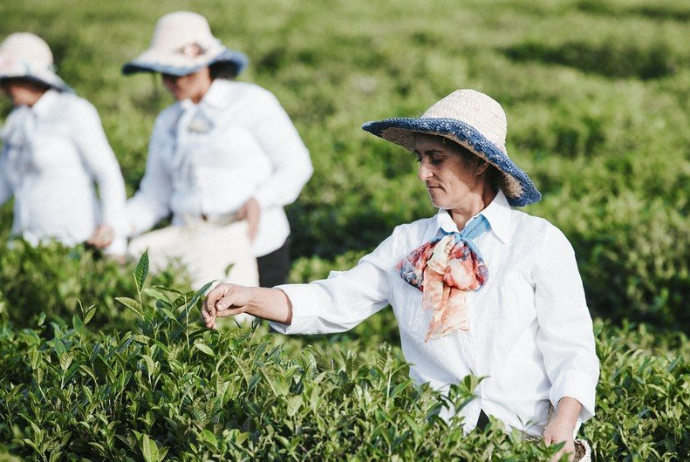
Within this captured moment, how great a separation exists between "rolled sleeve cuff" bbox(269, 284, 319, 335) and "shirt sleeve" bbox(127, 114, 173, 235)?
201cm

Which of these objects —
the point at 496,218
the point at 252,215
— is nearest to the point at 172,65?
the point at 252,215

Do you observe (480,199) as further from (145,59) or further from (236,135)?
(145,59)

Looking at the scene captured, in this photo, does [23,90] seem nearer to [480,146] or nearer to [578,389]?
[480,146]

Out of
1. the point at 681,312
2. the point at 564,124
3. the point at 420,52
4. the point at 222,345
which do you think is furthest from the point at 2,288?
the point at 420,52

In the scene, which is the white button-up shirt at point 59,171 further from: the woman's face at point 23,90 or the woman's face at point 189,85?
the woman's face at point 189,85

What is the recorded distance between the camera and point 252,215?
4.49 metres

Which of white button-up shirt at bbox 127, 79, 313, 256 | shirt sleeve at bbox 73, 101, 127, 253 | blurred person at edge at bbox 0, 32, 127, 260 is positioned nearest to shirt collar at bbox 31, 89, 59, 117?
blurred person at edge at bbox 0, 32, 127, 260

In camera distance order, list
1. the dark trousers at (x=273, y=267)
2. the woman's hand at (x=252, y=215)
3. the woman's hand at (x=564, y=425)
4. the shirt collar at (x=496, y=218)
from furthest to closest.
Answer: the dark trousers at (x=273, y=267) → the woman's hand at (x=252, y=215) → the shirt collar at (x=496, y=218) → the woman's hand at (x=564, y=425)

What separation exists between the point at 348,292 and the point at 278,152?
69.2 inches

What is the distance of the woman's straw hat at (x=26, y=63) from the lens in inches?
203

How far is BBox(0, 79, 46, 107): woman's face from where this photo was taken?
17.3 ft

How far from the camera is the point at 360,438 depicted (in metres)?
2.44

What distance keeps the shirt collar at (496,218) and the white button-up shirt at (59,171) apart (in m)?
2.60

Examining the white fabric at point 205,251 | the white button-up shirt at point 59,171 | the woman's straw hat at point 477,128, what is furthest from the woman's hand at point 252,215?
the woman's straw hat at point 477,128
